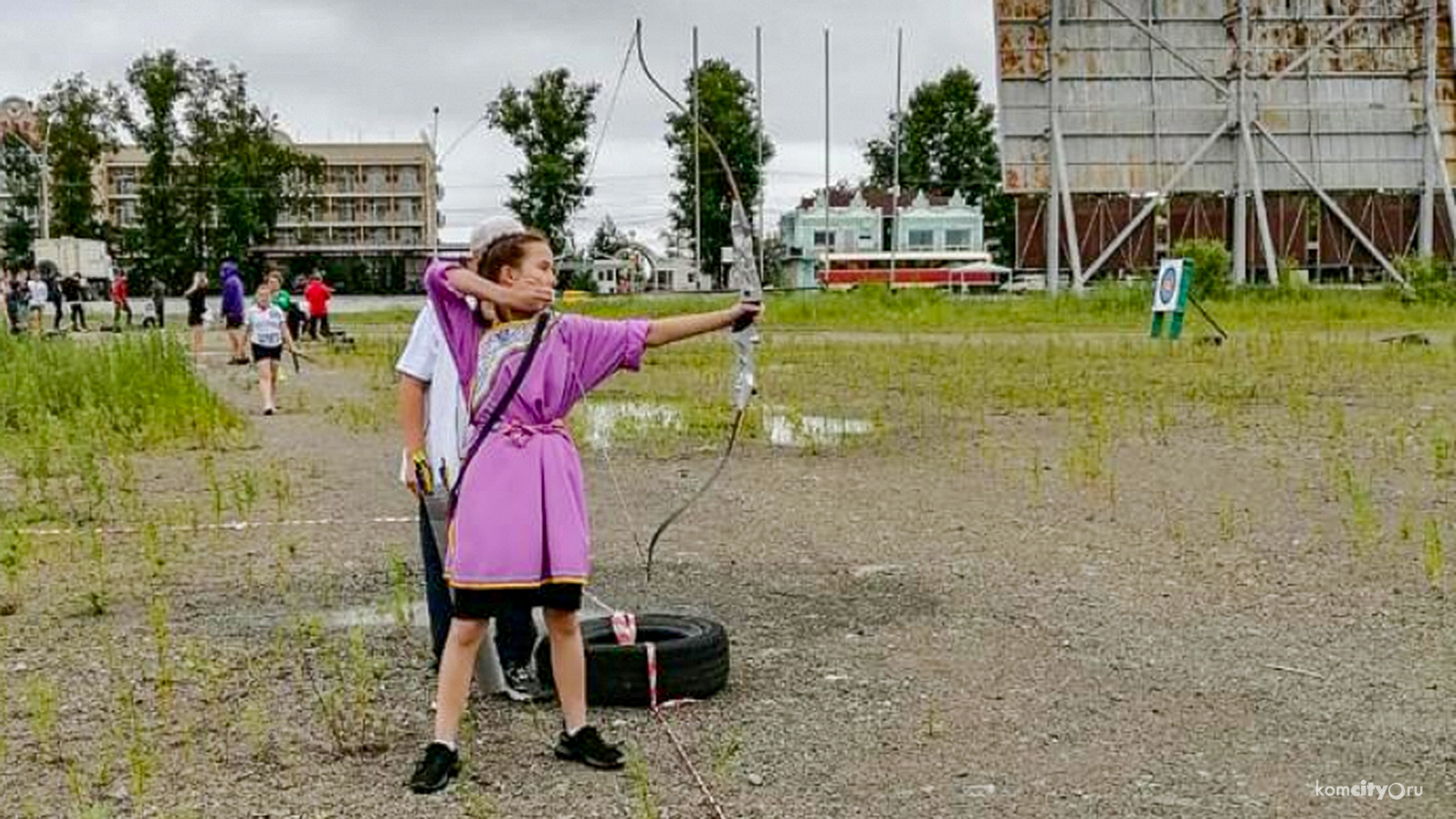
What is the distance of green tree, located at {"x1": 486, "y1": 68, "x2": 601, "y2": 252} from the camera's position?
242ft

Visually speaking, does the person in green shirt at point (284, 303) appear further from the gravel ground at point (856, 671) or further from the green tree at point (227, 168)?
the green tree at point (227, 168)

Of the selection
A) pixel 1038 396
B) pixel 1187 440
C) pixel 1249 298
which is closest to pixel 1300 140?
pixel 1249 298

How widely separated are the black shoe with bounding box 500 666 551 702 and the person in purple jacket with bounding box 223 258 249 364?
19063mm

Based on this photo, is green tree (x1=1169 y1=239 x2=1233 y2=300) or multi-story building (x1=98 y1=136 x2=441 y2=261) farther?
Answer: multi-story building (x1=98 y1=136 x2=441 y2=261)

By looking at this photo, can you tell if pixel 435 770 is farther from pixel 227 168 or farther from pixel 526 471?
pixel 227 168

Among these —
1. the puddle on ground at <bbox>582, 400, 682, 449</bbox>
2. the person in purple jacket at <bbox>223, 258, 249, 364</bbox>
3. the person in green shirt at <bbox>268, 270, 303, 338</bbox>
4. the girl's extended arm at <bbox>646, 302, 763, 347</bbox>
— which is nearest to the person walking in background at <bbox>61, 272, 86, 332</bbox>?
the person in green shirt at <bbox>268, 270, 303, 338</bbox>

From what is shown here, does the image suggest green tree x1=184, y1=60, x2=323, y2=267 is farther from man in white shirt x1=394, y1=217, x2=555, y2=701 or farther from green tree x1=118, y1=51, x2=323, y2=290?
man in white shirt x1=394, y1=217, x2=555, y2=701

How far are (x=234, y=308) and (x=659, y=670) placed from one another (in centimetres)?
2157

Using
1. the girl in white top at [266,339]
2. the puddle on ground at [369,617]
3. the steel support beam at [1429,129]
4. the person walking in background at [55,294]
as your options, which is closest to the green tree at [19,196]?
the person walking in background at [55,294]

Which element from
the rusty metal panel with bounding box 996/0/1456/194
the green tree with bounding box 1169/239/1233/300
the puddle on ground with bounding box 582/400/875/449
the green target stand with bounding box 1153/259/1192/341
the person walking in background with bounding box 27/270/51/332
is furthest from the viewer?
the rusty metal panel with bounding box 996/0/1456/194

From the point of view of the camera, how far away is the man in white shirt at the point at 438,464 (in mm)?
5320

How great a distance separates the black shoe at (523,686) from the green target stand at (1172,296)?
24.1 metres

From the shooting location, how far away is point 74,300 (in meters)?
44.6

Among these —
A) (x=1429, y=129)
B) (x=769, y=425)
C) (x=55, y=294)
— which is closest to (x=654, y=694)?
(x=769, y=425)
